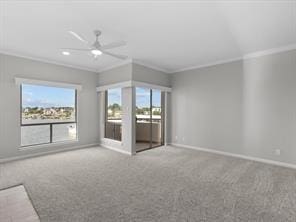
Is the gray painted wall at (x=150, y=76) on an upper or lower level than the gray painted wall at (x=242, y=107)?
upper

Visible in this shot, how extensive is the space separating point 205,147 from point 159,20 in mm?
4010

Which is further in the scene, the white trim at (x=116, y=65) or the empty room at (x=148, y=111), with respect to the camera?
the white trim at (x=116, y=65)

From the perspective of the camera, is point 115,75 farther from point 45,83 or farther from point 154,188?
point 154,188

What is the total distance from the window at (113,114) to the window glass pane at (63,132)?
1.10 metres

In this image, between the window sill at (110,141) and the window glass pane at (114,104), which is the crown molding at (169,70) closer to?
the window glass pane at (114,104)

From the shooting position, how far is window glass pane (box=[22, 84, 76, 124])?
4.61 metres

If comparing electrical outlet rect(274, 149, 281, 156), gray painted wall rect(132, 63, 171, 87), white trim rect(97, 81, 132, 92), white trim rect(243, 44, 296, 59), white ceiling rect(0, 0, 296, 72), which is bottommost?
electrical outlet rect(274, 149, 281, 156)

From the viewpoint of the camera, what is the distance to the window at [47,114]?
4.59 m

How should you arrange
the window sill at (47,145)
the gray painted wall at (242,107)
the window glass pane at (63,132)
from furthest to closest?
the window glass pane at (63,132) < the window sill at (47,145) < the gray painted wall at (242,107)

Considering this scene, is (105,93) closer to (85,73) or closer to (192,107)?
(85,73)

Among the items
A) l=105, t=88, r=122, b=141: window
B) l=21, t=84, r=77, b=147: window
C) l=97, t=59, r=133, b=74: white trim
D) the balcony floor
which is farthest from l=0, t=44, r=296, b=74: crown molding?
the balcony floor

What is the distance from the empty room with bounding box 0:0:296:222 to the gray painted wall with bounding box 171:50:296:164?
27 millimetres

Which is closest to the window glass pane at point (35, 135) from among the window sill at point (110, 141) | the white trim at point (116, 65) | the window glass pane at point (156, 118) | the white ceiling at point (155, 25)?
the window sill at point (110, 141)

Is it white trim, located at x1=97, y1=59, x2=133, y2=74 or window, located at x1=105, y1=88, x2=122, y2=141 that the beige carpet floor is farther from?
white trim, located at x1=97, y1=59, x2=133, y2=74
